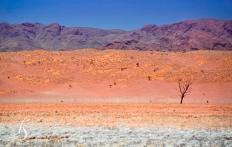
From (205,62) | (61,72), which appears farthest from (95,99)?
(205,62)

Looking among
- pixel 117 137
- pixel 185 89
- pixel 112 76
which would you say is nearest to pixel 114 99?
pixel 185 89

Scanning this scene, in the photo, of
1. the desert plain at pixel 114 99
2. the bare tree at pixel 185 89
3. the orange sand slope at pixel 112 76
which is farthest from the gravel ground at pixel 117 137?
the orange sand slope at pixel 112 76

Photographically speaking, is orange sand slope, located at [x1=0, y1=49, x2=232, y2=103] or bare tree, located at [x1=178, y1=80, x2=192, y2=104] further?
orange sand slope, located at [x1=0, y1=49, x2=232, y2=103]

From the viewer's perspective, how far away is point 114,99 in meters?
39.2

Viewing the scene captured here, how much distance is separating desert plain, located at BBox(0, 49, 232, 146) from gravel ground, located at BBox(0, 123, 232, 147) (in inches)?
1.8

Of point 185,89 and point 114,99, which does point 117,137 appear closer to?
point 114,99

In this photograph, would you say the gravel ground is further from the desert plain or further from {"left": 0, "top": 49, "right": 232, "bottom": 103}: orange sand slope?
{"left": 0, "top": 49, "right": 232, "bottom": 103}: orange sand slope

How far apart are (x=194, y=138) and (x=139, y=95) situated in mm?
26894

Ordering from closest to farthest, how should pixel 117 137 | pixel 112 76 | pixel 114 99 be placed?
pixel 117 137
pixel 114 99
pixel 112 76

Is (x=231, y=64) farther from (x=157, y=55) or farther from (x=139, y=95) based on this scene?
(x=139, y=95)

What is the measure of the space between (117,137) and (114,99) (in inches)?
994

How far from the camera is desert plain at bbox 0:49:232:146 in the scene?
47.1 ft

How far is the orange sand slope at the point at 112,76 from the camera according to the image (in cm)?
3997

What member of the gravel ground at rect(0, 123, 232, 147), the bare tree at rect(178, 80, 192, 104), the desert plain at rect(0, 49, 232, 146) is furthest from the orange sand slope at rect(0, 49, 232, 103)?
the gravel ground at rect(0, 123, 232, 147)
